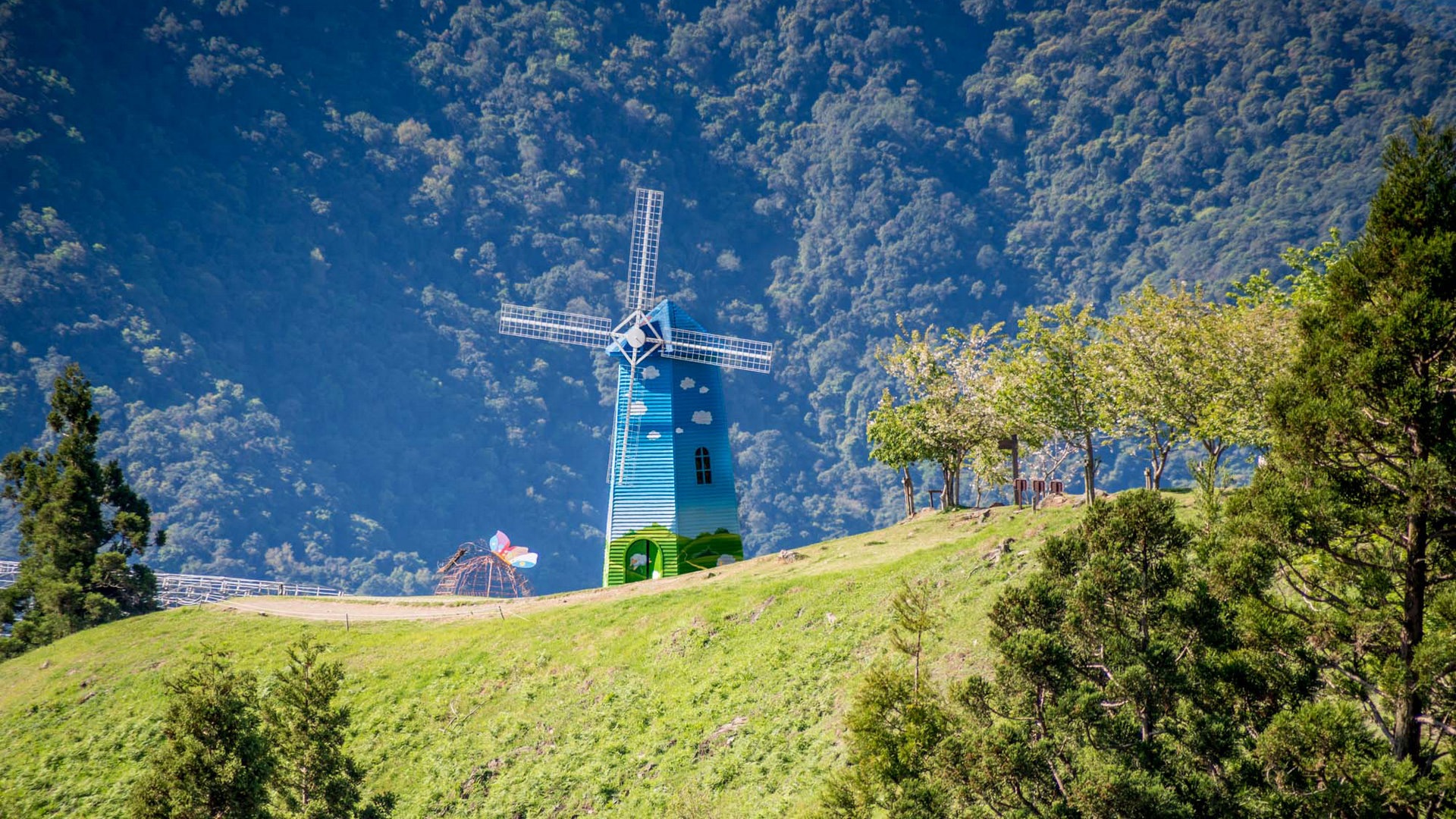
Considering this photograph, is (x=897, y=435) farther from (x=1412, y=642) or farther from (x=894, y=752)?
(x=1412, y=642)

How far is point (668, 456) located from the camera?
6606 cm

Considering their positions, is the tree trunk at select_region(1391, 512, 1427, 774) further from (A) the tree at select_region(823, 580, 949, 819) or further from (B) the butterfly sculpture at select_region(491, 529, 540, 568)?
(B) the butterfly sculpture at select_region(491, 529, 540, 568)

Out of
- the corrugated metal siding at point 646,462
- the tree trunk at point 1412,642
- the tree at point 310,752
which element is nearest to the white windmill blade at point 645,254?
the corrugated metal siding at point 646,462

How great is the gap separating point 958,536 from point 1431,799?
32339 millimetres

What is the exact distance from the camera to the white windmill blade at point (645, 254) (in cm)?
7319

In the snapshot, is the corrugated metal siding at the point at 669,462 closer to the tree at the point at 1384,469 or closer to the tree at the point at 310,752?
the tree at the point at 310,752

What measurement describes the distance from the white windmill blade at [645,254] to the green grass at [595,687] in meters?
27.0

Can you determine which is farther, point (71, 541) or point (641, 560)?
point (641, 560)

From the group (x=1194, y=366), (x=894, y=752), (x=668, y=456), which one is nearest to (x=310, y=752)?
(x=894, y=752)

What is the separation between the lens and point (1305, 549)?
1780 cm

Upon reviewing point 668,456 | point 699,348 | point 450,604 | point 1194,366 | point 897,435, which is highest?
point 699,348

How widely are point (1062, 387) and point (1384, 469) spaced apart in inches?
1179

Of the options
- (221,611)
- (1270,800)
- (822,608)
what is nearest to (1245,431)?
(822,608)

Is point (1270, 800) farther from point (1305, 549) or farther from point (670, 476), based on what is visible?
point (670, 476)
